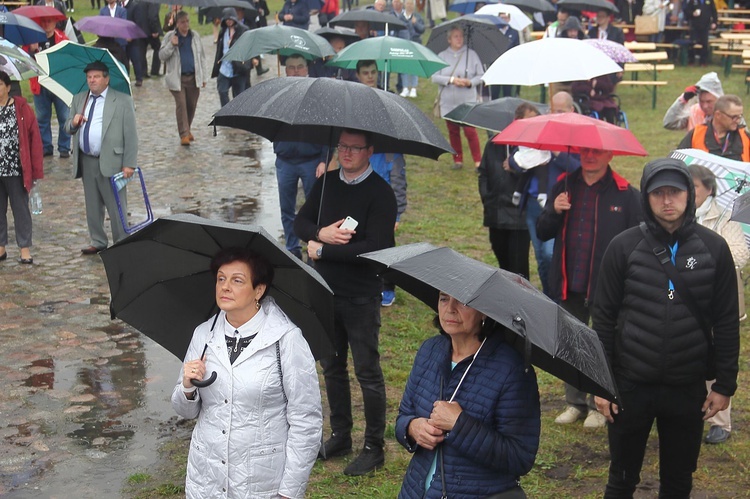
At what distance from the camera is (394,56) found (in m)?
11.6

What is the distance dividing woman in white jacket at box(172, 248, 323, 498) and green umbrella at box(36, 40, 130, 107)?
22.3ft

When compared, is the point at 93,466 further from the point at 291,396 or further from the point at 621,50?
the point at 621,50

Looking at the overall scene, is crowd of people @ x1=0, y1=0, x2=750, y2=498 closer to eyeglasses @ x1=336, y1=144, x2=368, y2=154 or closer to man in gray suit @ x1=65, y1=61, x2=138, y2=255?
eyeglasses @ x1=336, y1=144, x2=368, y2=154

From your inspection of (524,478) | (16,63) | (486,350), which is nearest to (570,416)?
(524,478)

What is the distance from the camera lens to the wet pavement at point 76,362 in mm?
6480

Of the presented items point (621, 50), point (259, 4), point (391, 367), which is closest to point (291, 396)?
point (391, 367)

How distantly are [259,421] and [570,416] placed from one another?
352cm

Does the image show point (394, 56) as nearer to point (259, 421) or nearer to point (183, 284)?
point (183, 284)

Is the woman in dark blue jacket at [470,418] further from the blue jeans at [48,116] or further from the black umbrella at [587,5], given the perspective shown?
the black umbrella at [587,5]

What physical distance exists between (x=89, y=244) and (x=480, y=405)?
26.7 ft

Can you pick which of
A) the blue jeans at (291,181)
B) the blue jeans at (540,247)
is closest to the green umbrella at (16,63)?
the blue jeans at (291,181)

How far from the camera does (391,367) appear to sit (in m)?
8.29

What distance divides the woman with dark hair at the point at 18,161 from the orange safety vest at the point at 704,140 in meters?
6.29

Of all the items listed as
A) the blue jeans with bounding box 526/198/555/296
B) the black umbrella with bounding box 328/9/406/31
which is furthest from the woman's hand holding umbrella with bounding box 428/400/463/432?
the black umbrella with bounding box 328/9/406/31
